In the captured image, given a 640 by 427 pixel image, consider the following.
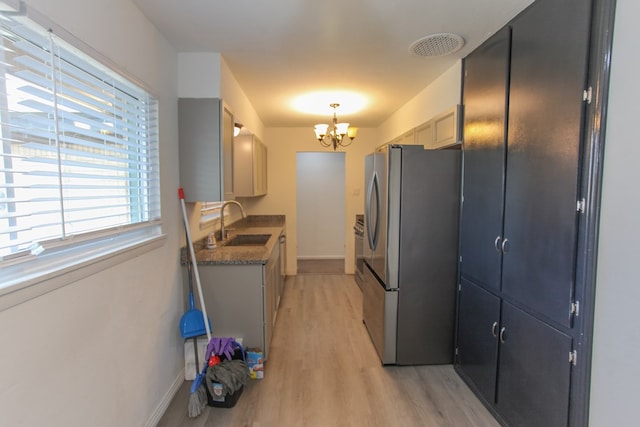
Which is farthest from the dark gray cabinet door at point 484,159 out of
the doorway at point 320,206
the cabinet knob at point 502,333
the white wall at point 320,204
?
the white wall at point 320,204

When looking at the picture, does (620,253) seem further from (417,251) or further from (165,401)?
(165,401)

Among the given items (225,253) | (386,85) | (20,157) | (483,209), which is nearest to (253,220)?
(225,253)

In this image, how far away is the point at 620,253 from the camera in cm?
121

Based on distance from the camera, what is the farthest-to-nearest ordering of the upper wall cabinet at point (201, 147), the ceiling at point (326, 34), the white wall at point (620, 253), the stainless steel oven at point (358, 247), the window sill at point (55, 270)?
the stainless steel oven at point (358, 247), the upper wall cabinet at point (201, 147), the ceiling at point (326, 34), the white wall at point (620, 253), the window sill at point (55, 270)

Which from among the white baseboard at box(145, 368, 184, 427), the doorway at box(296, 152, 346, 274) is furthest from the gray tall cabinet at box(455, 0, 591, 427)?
the doorway at box(296, 152, 346, 274)

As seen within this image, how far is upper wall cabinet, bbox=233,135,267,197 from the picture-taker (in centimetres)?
303

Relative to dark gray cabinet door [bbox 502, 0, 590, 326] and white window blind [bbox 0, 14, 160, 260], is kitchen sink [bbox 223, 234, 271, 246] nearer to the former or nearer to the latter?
white window blind [bbox 0, 14, 160, 260]

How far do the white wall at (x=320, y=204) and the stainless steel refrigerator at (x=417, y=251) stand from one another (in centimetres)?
379

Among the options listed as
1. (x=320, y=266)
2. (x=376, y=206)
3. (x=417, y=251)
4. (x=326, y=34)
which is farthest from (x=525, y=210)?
(x=320, y=266)

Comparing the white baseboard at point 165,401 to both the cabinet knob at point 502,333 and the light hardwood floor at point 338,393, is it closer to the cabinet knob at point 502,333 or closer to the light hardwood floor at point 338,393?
the light hardwood floor at point 338,393

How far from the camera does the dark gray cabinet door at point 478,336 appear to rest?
1992 millimetres

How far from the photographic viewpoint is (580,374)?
137 centimetres

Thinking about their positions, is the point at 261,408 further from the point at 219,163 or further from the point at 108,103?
the point at 108,103

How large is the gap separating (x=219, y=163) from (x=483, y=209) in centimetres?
190
